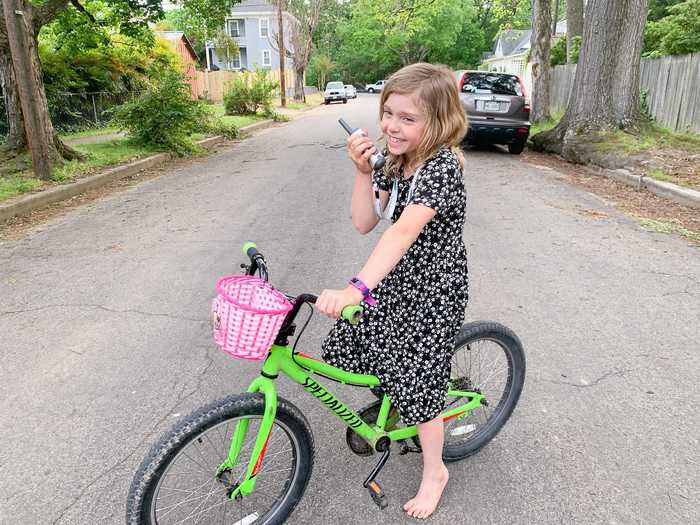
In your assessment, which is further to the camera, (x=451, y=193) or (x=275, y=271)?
(x=275, y=271)

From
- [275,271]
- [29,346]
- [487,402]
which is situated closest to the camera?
[487,402]

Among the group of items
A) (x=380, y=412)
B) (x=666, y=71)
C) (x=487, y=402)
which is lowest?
(x=487, y=402)

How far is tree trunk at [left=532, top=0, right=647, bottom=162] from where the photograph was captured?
33.8 ft

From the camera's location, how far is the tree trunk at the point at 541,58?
603 inches

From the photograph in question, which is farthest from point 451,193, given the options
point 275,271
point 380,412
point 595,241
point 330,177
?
point 330,177

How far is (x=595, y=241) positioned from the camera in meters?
5.74

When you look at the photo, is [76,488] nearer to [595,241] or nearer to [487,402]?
[487,402]

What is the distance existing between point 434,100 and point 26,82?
8487mm

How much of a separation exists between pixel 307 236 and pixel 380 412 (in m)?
3.84

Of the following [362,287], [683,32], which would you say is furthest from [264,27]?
[362,287]

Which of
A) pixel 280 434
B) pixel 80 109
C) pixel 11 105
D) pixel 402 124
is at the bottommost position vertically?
pixel 280 434

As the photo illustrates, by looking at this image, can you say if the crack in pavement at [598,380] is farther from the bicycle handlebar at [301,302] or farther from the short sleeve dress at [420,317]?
the bicycle handlebar at [301,302]

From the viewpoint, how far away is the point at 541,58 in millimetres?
15641

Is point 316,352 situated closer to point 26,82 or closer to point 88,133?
point 26,82
